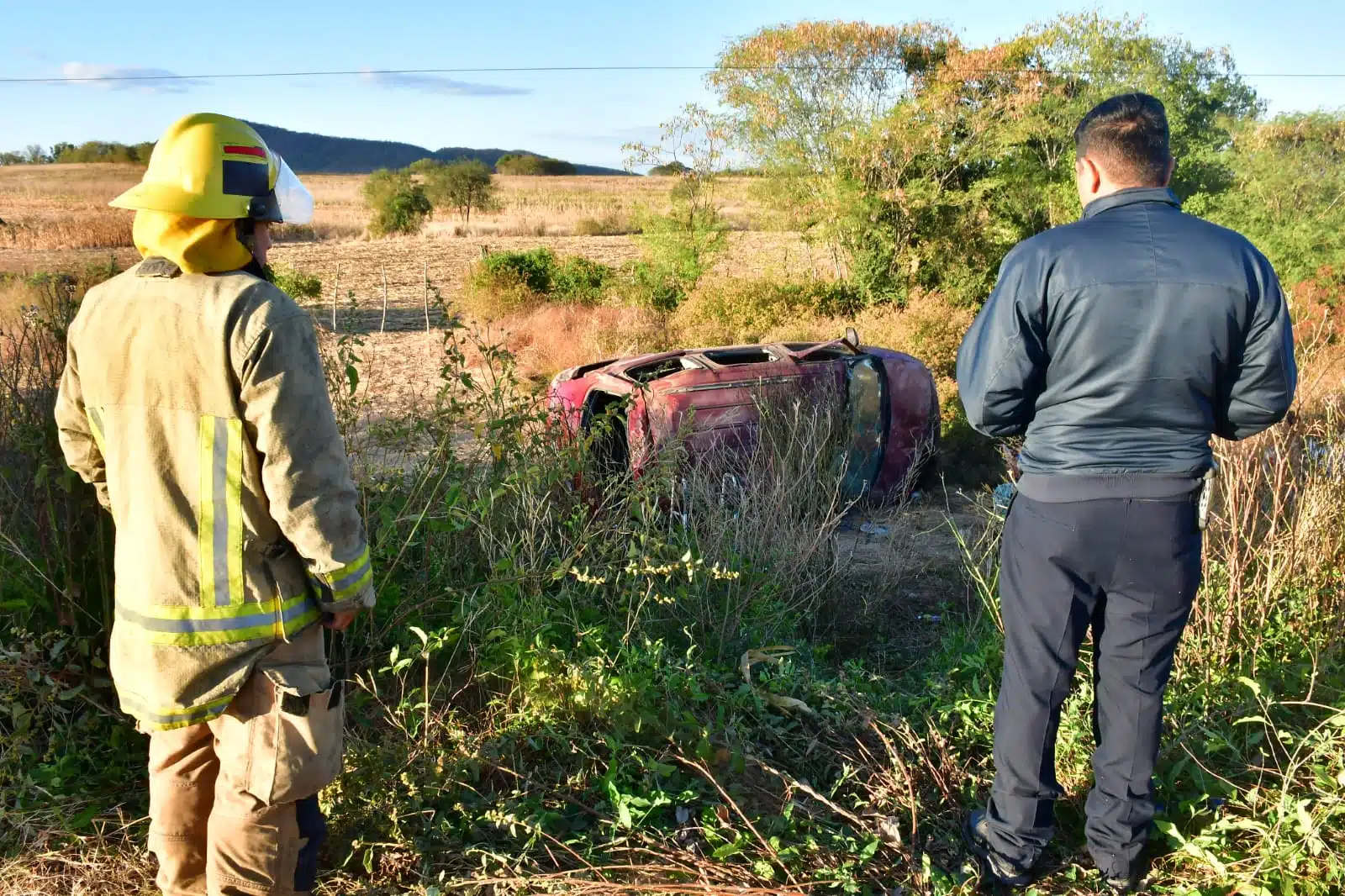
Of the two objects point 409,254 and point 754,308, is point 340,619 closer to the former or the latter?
point 754,308

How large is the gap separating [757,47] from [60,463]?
17660mm

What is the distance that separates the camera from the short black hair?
2.54 metres

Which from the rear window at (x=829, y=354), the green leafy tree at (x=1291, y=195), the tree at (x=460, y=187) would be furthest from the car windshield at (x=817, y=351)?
the tree at (x=460, y=187)

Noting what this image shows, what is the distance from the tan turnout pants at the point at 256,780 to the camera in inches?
87.9

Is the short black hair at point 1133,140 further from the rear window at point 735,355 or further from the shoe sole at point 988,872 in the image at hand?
the rear window at point 735,355

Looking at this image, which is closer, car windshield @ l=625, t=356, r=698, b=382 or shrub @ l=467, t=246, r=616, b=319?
car windshield @ l=625, t=356, r=698, b=382

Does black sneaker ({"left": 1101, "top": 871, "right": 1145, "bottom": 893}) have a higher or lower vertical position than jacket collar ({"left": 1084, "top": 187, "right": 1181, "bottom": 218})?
lower

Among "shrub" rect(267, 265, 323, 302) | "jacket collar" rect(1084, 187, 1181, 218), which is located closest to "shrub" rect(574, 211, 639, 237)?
"shrub" rect(267, 265, 323, 302)

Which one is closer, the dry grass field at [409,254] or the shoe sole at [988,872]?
the shoe sole at [988,872]

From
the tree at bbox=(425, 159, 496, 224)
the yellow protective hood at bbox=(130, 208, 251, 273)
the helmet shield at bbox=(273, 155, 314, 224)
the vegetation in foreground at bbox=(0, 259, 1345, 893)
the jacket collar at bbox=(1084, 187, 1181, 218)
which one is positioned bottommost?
the vegetation in foreground at bbox=(0, 259, 1345, 893)

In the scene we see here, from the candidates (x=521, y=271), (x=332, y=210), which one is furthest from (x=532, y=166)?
(x=521, y=271)

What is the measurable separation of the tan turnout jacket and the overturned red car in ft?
12.3

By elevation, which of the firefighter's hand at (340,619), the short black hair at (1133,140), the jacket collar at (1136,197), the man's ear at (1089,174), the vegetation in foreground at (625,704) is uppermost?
the short black hair at (1133,140)

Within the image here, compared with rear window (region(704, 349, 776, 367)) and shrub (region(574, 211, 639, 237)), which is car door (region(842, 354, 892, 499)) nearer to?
rear window (region(704, 349, 776, 367))
